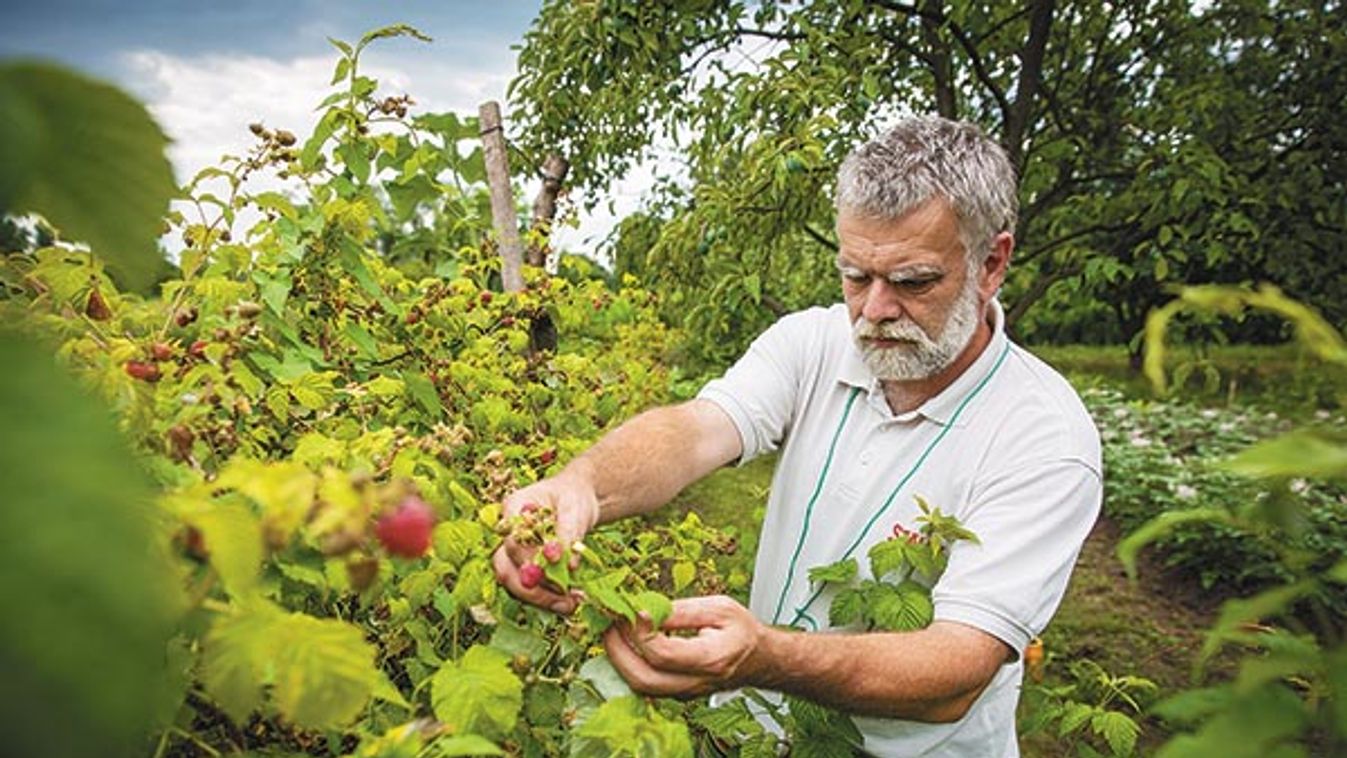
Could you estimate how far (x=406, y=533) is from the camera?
745mm

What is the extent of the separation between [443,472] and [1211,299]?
987 mm

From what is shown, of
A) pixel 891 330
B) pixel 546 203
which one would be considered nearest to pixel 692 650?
pixel 891 330

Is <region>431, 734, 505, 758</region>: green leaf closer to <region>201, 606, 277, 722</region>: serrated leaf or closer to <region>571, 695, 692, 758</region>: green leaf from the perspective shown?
<region>201, 606, 277, 722</region>: serrated leaf

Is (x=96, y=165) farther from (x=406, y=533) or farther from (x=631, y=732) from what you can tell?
(x=631, y=732)

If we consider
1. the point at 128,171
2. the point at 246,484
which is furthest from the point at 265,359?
the point at 128,171

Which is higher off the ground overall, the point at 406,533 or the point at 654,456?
the point at 406,533

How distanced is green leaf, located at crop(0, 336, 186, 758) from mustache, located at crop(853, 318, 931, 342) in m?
1.99

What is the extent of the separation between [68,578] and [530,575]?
3.02ft

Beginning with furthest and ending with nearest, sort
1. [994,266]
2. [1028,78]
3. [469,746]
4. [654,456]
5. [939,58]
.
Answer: [1028,78]
[939,58]
[994,266]
[654,456]
[469,746]

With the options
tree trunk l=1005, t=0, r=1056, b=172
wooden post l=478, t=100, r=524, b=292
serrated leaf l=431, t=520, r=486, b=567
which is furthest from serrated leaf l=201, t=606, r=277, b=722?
tree trunk l=1005, t=0, r=1056, b=172

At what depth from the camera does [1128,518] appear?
7227 mm

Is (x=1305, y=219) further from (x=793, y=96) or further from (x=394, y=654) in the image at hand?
(x=394, y=654)

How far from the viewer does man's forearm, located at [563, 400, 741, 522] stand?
197 centimetres

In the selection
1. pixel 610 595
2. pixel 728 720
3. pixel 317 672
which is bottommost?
pixel 728 720
